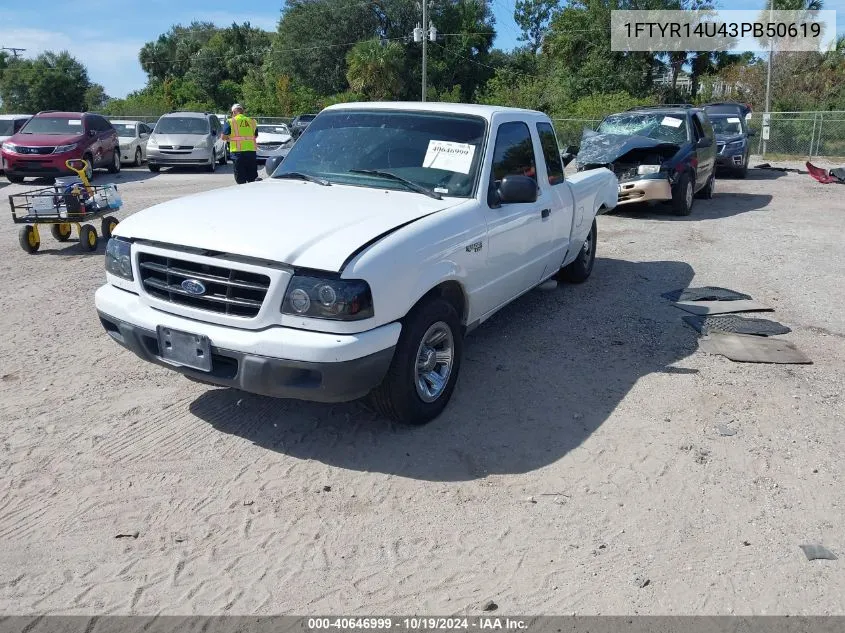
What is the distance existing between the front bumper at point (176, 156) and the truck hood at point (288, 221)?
55.1 feet

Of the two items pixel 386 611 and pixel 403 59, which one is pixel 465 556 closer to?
pixel 386 611

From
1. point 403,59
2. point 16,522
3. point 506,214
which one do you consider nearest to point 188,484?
point 16,522

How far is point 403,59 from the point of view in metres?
48.1

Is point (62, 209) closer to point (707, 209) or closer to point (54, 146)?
point (54, 146)

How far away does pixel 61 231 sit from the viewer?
32.0ft

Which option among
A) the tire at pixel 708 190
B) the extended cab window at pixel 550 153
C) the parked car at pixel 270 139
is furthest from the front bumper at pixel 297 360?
the parked car at pixel 270 139

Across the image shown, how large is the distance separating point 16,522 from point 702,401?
4.13 meters

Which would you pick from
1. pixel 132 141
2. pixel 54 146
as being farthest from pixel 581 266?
pixel 132 141

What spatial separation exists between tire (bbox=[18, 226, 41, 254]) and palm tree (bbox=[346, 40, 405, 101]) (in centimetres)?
3839

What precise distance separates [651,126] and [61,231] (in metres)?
10.2

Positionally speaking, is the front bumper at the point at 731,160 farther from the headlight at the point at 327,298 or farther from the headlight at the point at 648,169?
the headlight at the point at 327,298

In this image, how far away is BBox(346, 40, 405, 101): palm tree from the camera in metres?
45.1

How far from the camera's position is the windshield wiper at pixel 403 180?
Result: 482cm

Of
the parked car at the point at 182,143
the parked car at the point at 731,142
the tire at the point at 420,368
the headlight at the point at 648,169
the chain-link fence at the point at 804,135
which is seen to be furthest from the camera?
the chain-link fence at the point at 804,135
